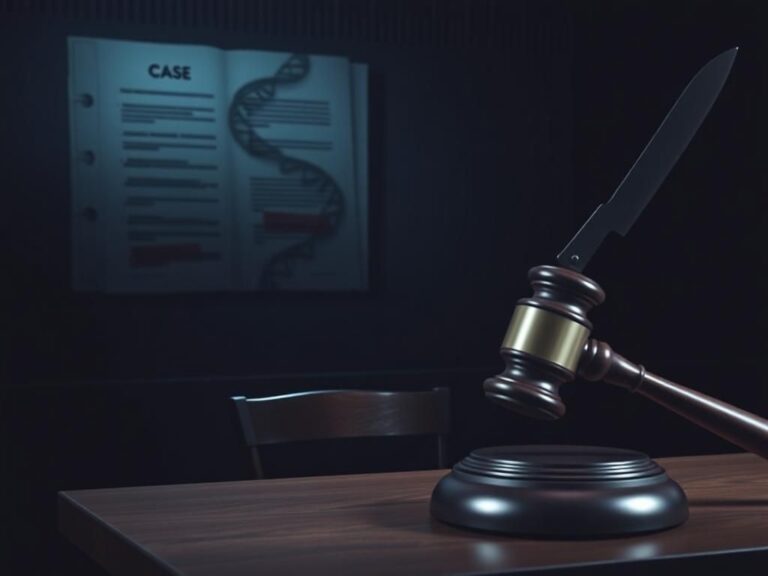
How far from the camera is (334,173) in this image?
2.98 metres

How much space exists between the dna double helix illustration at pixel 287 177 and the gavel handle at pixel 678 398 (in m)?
1.74

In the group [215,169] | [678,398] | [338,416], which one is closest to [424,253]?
[215,169]

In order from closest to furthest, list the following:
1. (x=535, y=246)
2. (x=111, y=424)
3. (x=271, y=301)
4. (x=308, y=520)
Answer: (x=308, y=520)
(x=111, y=424)
(x=271, y=301)
(x=535, y=246)

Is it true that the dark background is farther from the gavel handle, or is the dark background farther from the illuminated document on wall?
the gavel handle

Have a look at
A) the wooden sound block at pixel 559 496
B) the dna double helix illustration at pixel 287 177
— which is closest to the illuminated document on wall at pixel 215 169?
the dna double helix illustration at pixel 287 177

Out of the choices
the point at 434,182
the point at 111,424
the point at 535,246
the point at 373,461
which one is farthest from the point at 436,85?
the point at 111,424

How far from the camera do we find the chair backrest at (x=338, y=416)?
1908 millimetres

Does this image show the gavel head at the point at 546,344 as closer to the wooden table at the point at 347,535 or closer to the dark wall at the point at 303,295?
the wooden table at the point at 347,535

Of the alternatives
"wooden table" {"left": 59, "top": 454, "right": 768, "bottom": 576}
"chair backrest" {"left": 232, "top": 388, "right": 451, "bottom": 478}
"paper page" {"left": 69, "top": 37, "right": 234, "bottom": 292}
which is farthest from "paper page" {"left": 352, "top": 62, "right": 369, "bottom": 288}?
"wooden table" {"left": 59, "top": 454, "right": 768, "bottom": 576}

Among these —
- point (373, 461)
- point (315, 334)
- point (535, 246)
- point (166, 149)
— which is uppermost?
point (166, 149)

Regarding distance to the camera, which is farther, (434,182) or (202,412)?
(434,182)

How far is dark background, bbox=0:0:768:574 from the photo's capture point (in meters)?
2.74

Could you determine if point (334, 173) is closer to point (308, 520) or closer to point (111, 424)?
point (111, 424)

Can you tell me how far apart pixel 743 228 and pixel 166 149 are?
1.55 metres
